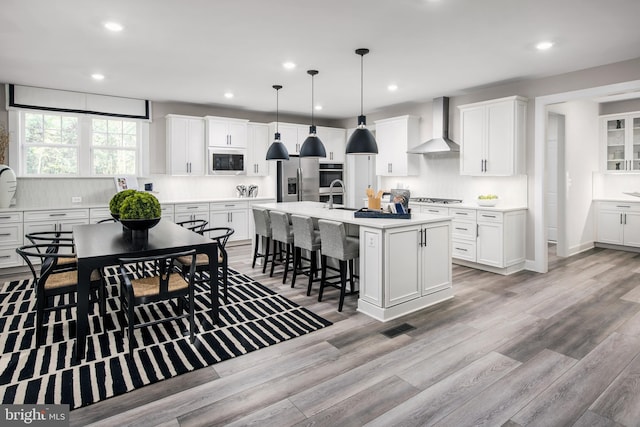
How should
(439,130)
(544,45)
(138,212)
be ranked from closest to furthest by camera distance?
(138,212) < (544,45) < (439,130)

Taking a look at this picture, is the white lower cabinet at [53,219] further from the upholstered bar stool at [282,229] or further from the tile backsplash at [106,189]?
the upholstered bar stool at [282,229]

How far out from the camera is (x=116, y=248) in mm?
3035

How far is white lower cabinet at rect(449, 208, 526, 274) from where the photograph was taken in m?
5.06

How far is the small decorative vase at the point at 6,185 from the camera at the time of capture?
5207 millimetres

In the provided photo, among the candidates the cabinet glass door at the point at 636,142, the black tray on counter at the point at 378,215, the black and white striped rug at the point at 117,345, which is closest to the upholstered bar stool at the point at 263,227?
the black and white striped rug at the point at 117,345

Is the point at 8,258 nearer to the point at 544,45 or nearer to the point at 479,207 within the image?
the point at 479,207

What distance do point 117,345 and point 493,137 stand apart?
5.22 meters

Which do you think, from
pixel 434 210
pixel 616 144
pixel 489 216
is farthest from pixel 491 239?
pixel 616 144

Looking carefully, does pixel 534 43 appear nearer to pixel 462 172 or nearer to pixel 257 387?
pixel 462 172

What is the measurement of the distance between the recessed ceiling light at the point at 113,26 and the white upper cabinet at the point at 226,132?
3.52m

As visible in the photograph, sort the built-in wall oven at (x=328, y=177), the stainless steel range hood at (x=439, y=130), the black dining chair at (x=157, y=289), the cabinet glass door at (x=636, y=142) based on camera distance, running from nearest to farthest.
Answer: the black dining chair at (x=157, y=289) → the stainless steel range hood at (x=439, y=130) → the cabinet glass door at (x=636, y=142) → the built-in wall oven at (x=328, y=177)

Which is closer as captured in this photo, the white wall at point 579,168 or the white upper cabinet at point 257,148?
the white wall at point 579,168

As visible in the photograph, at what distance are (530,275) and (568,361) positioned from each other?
2599 millimetres

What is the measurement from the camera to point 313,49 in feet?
13.1
